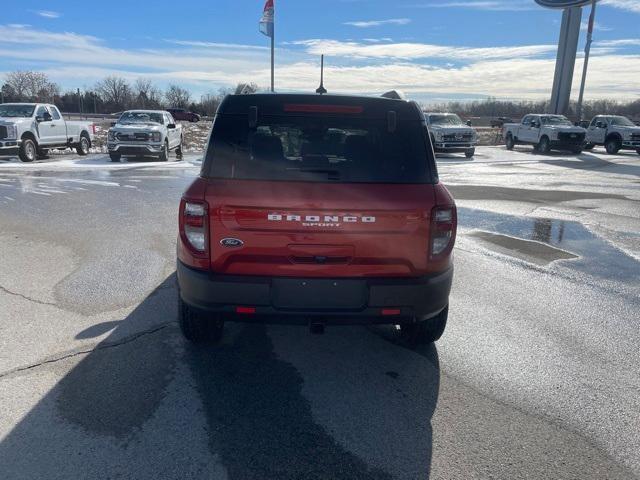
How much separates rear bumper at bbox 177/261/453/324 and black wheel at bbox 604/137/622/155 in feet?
100

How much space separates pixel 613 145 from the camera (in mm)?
29359

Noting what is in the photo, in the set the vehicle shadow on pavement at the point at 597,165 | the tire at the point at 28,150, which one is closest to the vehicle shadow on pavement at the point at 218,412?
the tire at the point at 28,150

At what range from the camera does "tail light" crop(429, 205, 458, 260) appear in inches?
135

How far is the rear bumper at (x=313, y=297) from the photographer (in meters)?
3.35

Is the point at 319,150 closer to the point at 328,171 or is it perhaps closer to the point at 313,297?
the point at 328,171

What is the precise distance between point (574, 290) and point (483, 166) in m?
16.9

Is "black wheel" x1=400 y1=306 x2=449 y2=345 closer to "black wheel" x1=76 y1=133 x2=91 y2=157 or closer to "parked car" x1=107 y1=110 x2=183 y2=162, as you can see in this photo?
"parked car" x1=107 y1=110 x2=183 y2=162

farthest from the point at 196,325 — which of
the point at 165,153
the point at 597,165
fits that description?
the point at 597,165

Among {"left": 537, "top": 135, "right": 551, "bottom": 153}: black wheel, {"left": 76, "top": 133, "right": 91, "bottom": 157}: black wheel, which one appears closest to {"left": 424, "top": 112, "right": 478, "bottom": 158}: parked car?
{"left": 537, "top": 135, "right": 551, "bottom": 153}: black wheel

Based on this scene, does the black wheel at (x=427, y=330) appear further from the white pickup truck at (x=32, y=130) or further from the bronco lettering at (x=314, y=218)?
the white pickup truck at (x=32, y=130)

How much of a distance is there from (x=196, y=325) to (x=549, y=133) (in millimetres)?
28108

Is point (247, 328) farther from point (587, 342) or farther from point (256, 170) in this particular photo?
point (587, 342)

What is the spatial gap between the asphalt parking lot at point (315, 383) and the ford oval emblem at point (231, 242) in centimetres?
98

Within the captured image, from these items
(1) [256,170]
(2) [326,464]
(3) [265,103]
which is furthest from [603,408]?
(3) [265,103]
